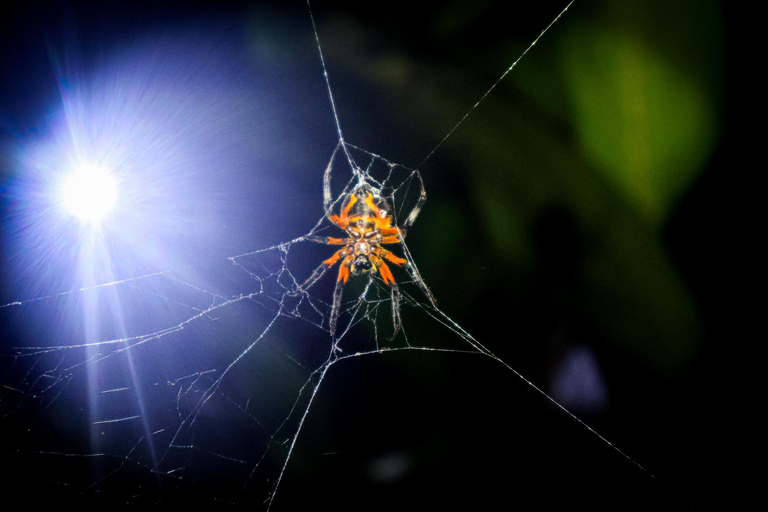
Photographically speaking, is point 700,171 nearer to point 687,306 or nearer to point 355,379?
point 687,306

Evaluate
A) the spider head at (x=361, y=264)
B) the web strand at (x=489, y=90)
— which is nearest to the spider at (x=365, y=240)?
the spider head at (x=361, y=264)

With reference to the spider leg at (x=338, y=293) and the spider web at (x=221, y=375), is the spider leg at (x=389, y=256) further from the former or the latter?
the spider leg at (x=338, y=293)

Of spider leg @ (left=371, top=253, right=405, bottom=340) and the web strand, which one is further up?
the web strand

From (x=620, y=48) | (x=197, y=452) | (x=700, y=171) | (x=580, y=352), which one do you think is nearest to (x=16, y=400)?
(x=197, y=452)

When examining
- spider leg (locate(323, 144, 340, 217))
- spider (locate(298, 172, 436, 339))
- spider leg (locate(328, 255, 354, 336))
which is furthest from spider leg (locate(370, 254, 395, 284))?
spider leg (locate(323, 144, 340, 217))

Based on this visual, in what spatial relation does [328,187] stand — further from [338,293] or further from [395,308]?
[395,308]

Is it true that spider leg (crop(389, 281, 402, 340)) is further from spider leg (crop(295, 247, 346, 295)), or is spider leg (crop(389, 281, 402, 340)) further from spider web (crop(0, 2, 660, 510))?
spider leg (crop(295, 247, 346, 295))

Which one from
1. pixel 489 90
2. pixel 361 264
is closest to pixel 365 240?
pixel 361 264

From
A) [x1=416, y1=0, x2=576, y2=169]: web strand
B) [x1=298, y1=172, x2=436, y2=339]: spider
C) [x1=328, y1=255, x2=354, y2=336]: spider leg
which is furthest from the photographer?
[x1=328, y1=255, x2=354, y2=336]: spider leg
